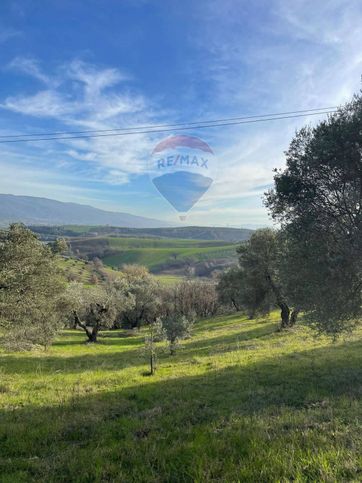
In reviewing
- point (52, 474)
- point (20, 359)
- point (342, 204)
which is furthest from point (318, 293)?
point (20, 359)

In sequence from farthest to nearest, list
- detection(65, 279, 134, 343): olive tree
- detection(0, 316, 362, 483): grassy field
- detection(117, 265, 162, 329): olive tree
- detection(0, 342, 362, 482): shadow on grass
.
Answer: detection(117, 265, 162, 329): olive tree < detection(65, 279, 134, 343): olive tree < detection(0, 342, 362, 482): shadow on grass < detection(0, 316, 362, 483): grassy field

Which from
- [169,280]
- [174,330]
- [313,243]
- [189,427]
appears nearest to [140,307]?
[174,330]

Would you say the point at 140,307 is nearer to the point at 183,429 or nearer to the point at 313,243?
the point at 313,243

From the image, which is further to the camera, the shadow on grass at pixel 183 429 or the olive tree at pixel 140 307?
the olive tree at pixel 140 307

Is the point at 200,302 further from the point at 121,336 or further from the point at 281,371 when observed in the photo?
the point at 281,371

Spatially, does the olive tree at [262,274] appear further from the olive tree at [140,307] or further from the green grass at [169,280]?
the green grass at [169,280]

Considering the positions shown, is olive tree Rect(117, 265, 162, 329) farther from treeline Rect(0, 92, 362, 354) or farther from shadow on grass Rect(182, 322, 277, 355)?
treeline Rect(0, 92, 362, 354)

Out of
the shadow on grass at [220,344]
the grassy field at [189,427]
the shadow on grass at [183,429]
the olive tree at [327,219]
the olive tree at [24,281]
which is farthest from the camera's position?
the shadow on grass at [220,344]

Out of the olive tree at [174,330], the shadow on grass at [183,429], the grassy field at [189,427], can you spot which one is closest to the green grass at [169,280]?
the olive tree at [174,330]

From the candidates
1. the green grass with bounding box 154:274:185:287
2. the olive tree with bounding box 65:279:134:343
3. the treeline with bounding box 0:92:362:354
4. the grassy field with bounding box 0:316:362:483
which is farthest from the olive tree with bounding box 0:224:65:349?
the green grass with bounding box 154:274:185:287
